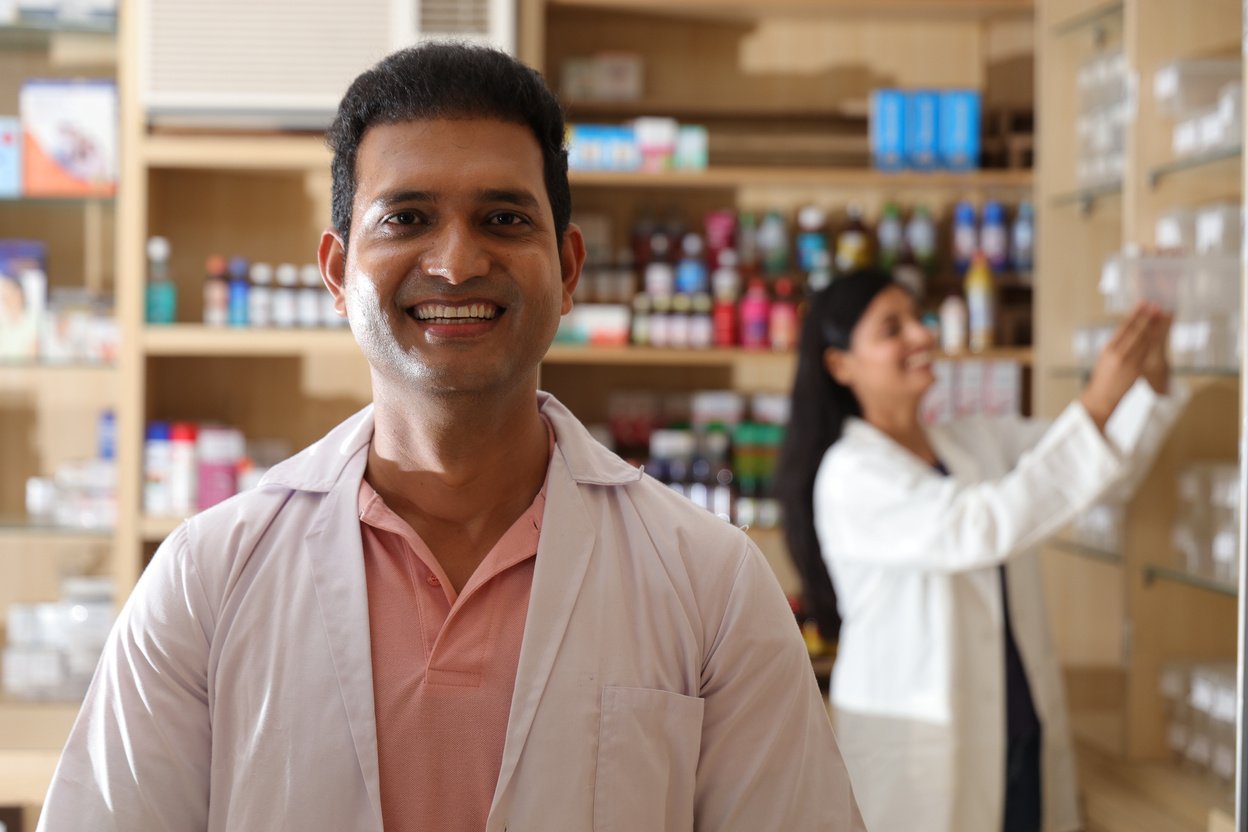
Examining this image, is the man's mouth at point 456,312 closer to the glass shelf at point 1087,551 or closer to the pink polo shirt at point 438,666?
the pink polo shirt at point 438,666

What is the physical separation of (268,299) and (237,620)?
244cm

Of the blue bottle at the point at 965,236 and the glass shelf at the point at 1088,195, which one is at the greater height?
the glass shelf at the point at 1088,195

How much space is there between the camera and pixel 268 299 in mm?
3504

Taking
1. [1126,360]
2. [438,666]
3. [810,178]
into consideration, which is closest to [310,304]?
[810,178]

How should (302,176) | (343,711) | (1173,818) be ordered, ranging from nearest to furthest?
1. (343,711)
2. (1173,818)
3. (302,176)

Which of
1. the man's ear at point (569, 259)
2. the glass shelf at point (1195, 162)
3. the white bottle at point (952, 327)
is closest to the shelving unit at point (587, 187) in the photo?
the white bottle at point (952, 327)

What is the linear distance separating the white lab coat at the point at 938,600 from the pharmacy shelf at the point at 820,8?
5.12 ft

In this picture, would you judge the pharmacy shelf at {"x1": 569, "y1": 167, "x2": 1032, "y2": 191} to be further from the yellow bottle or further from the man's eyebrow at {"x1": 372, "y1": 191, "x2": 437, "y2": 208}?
the man's eyebrow at {"x1": 372, "y1": 191, "x2": 437, "y2": 208}

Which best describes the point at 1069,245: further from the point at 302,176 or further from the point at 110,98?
the point at 110,98

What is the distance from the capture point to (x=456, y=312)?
46.7 inches

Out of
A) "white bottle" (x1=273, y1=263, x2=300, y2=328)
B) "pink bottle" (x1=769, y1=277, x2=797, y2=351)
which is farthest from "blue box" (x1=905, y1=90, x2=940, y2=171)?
"white bottle" (x1=273, y1=263, x2=300, y2=328)

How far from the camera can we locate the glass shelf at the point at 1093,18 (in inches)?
129

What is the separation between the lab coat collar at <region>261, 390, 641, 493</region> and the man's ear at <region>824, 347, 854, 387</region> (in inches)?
59.9

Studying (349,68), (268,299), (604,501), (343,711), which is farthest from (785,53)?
(343,711)
